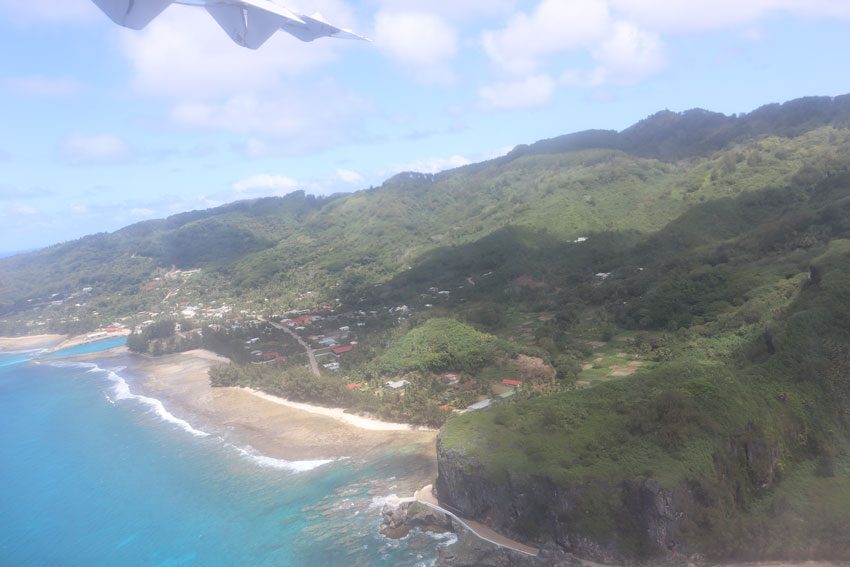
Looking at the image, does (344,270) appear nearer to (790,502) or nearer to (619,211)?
(619,211)

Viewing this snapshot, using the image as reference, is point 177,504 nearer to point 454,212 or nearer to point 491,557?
point 491,557

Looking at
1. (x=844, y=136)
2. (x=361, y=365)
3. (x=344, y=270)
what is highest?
(x=844, y=136)

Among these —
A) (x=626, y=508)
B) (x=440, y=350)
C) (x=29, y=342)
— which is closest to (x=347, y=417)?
(x=440, y=350)

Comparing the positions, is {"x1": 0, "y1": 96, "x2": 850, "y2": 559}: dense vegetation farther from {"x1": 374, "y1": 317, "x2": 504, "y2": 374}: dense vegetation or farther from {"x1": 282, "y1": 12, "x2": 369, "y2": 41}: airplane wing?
{"x1": 282, "y1": 12, "x2": 369, "y2": 41}: airplane wing

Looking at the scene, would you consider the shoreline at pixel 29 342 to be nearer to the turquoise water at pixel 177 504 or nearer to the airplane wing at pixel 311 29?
the turquoise water at pixel 177 504

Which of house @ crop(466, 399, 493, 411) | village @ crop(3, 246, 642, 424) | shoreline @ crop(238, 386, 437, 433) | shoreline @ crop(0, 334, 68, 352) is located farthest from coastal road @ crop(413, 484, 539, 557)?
shoreline @ crop(0, 334, 68, 352)

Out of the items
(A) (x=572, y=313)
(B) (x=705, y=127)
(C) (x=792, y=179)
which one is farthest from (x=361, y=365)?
(B) (x=705, y=127)
